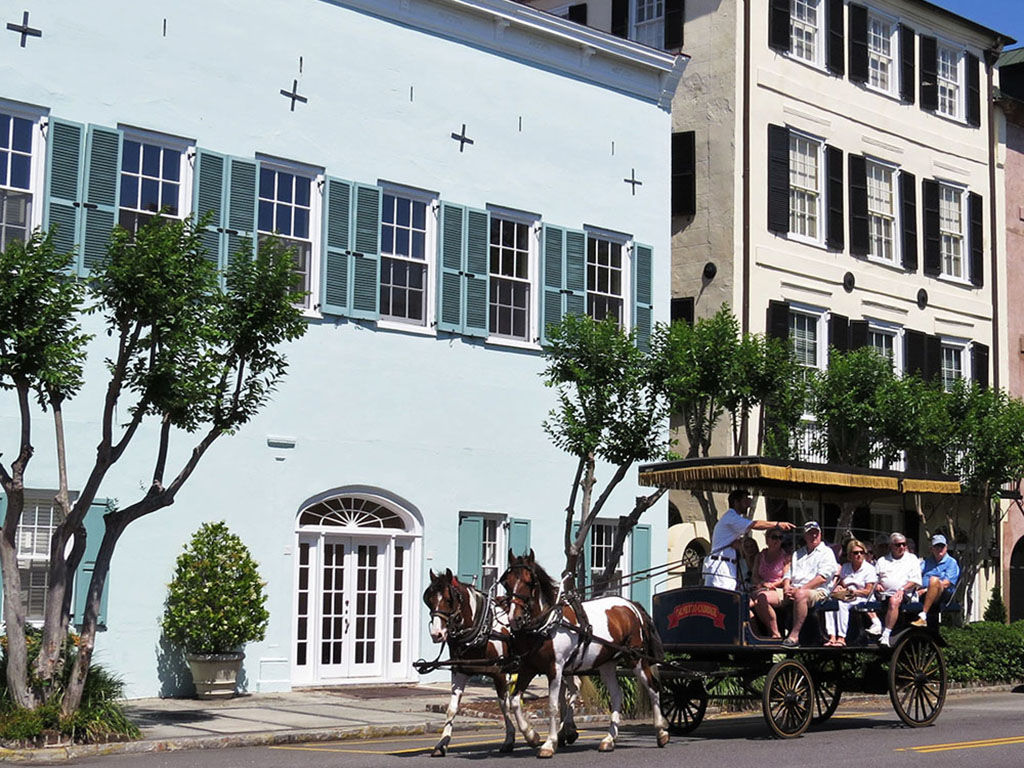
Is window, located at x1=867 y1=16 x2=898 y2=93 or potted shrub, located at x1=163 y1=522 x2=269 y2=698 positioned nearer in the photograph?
potted shrub, located at x1=163 y1=522 x2=269 y2=698

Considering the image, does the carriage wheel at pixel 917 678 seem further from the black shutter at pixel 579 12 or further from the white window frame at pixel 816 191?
the black shutter at pixel 579 12

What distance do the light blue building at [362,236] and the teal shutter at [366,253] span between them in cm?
3

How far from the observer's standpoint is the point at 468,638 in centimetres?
1366

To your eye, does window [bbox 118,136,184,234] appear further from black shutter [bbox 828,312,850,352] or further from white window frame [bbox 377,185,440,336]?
black shutter [bbox 828,312,850,352]

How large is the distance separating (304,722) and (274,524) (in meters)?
4.13

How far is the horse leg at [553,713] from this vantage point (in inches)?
514

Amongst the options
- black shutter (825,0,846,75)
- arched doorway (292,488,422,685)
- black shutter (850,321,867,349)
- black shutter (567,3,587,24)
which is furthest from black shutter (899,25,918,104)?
arched doorway (292,488,422,685)

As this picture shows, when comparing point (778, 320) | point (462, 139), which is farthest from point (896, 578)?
point (778, 320)

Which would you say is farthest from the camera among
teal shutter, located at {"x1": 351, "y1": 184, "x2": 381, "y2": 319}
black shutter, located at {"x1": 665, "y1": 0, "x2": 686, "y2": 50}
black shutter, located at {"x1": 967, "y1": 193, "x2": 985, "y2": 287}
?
black shutter, located at {"x1": 967, "y1": 193, "x2": 985, "y2": 287}

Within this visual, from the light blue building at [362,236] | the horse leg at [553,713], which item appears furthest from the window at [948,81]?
the horse leg at [553,713]

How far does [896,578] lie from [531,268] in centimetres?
888

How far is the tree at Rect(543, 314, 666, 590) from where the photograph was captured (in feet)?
61.8

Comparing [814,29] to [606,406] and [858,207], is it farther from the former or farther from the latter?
[606,406]

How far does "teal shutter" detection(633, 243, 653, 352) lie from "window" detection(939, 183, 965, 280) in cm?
941
